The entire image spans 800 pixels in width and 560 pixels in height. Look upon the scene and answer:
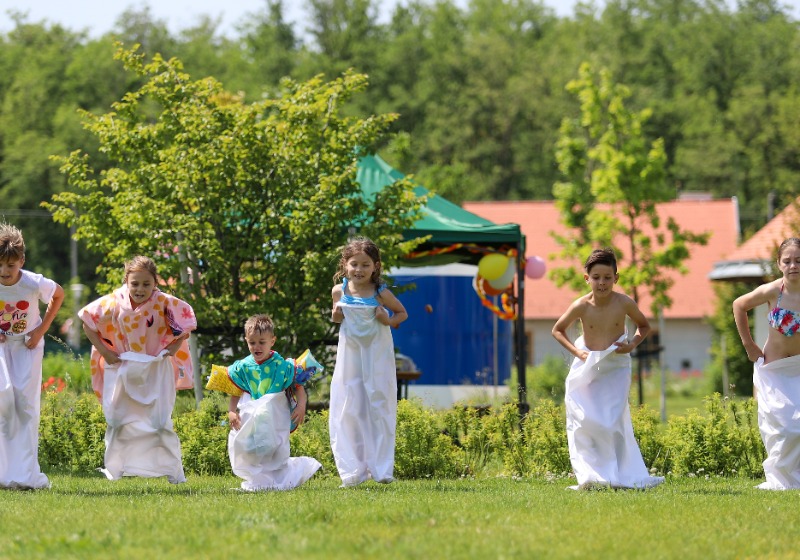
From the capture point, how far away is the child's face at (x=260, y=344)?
31.3 feet

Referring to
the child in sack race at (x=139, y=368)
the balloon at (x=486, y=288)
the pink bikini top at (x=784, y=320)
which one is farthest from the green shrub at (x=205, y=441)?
the balloon at (x=486, y=288)

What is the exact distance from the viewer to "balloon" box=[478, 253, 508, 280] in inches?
736

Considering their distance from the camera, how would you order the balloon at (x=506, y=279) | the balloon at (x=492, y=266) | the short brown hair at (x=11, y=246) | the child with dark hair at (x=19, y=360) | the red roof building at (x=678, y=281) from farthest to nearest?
the red roof building at (x=678, y=281) → the balloon at (x=506, y=279) → the balloon at (x=492, y=266) → the short brown hair at (x=11, y=246) → the child with dark hair at (x=19, y=360)

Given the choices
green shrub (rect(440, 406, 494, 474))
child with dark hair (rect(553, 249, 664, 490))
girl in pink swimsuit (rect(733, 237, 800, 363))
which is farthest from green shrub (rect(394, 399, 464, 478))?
girl in pink swimsuit (rect(733, 237, 800, 363))

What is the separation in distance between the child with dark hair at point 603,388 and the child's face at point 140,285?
3016mm

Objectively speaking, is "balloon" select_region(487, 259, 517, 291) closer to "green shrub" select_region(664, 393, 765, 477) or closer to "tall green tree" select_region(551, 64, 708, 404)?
"green shrub" select_region(664, 393, 765, 477)

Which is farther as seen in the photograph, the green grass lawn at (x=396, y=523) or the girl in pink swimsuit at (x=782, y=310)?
the girl in pink swimsuit at (x=782, y=310)

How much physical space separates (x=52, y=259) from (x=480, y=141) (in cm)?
2098

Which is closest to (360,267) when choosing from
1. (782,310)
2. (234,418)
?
(234,418)

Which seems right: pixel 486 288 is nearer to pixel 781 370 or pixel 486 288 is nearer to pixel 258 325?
pixel 781 370

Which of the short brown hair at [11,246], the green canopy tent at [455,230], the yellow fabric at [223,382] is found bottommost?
the yellow fabric at [223,382]

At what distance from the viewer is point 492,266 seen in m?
18.9

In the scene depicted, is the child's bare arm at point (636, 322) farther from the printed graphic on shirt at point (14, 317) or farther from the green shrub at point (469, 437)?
the printed graphic on shirt at point (14, 317)

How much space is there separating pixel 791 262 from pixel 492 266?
9126mm
